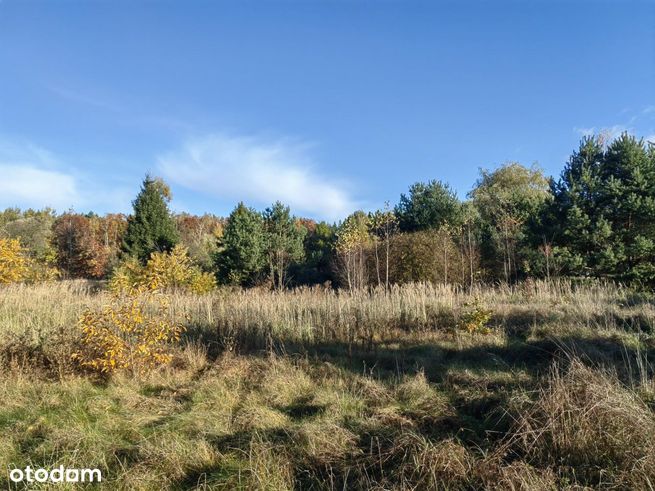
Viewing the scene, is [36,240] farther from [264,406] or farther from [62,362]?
[264,406]

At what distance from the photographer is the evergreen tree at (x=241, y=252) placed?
2358 cm

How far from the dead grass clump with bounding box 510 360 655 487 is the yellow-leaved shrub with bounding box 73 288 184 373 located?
4758 millimetres

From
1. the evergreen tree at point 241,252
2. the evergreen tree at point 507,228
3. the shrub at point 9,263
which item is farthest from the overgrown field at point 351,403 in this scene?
the evergreen tree at point 241,252

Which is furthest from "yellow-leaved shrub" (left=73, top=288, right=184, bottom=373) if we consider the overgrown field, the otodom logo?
the otodom logo

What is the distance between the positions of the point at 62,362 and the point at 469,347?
6.12 meters

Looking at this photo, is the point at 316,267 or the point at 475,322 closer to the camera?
the point at 475,322

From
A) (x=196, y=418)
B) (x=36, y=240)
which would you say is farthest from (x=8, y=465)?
(x=36, y=240)

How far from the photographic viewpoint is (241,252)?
23.5 meters

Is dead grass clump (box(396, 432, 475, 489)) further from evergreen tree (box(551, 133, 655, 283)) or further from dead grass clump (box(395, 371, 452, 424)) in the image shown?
evergreen tree (box(551, 133, 655, 283))

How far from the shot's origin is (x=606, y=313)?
7758 millimetres

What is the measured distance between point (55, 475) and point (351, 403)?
269 centimetres

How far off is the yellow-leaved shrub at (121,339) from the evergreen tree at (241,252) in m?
17.1

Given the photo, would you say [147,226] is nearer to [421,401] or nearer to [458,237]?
[458,237]

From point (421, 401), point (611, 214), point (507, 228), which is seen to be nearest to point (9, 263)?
point (421, 401)
